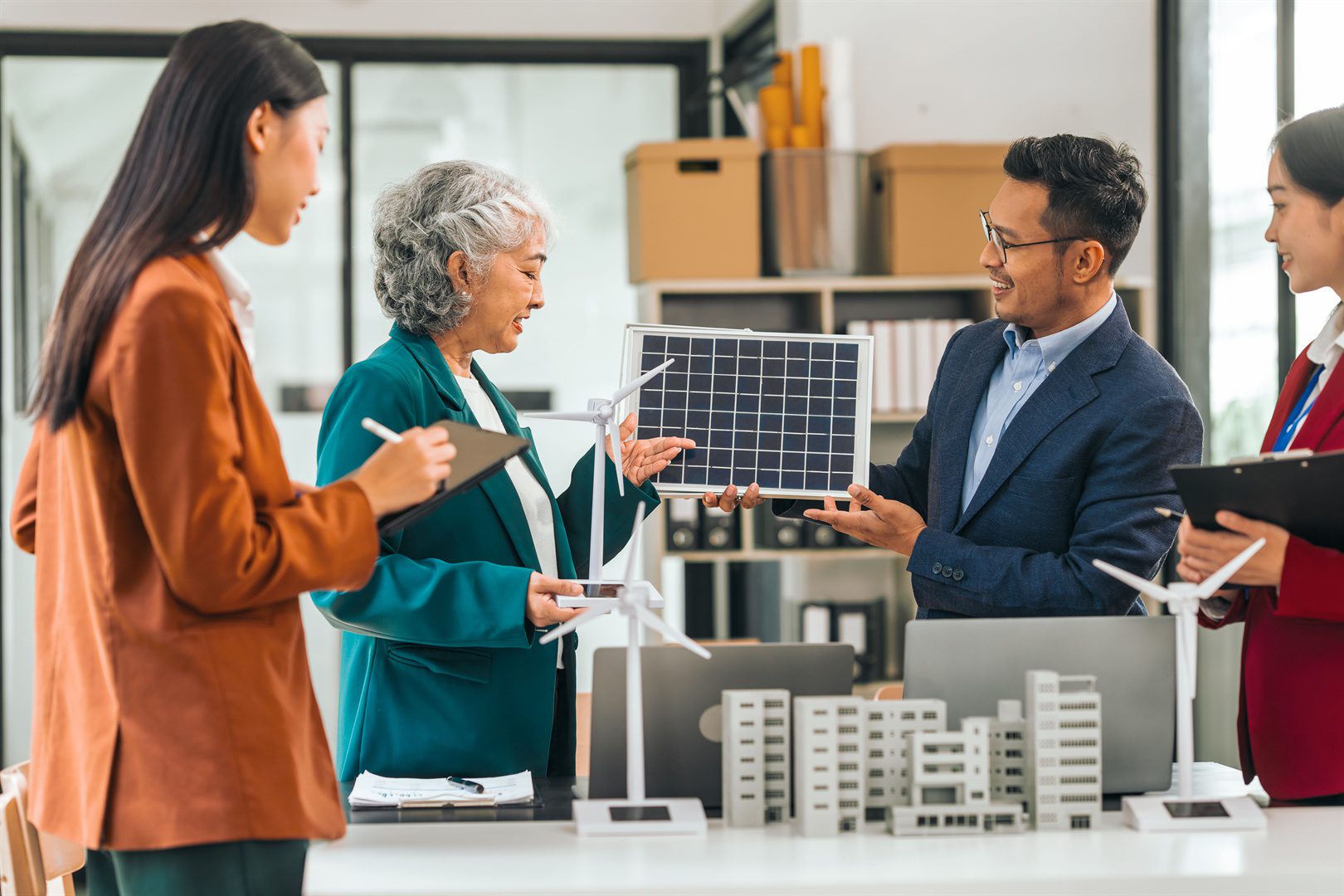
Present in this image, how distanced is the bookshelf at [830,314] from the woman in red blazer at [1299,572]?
2360mm

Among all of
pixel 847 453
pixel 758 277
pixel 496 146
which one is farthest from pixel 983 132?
pixel 847 453

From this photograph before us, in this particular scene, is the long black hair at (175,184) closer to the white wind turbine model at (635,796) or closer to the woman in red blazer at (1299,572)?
the white wind turbine model at (635,796)

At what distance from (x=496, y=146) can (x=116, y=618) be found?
13.8 ft

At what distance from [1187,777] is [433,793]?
1095mm

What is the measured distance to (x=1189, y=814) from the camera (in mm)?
1896

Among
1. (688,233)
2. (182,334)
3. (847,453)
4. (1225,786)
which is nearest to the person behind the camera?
(182,334)

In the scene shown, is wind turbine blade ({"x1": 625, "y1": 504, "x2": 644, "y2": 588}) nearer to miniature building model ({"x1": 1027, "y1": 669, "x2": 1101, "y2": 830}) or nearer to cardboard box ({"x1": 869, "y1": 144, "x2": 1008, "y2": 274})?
miniature building model ({"x1": 1027, "y1": 669, "x2": 1101, "y2": 830})

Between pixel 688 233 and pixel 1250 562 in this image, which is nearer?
pixel 1250 562

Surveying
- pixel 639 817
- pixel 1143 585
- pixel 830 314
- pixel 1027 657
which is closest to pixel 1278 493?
pixel 1143 585

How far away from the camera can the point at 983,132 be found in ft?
16.3

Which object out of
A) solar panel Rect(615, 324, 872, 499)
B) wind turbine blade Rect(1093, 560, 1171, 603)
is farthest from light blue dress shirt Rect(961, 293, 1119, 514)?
wind turbine blade Rect(1093, 560, 1171, 603)

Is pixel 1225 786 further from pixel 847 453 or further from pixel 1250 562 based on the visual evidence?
pixel 847 453

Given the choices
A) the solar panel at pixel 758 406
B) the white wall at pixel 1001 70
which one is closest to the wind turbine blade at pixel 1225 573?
the solar panel at pixel 758 406

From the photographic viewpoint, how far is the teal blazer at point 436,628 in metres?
2.13
